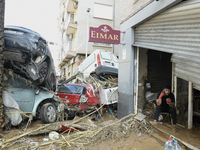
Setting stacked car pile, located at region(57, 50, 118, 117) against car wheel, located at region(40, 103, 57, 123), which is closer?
car wheel, located at region(40, 103, 57, 123)

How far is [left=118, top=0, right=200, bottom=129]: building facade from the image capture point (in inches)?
117

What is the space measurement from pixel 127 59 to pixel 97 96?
2156 millimetres

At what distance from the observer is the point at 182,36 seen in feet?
10.5

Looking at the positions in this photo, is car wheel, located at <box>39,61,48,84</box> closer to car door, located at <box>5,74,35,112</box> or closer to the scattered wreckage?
car door, located at <box>5,74,35,112</box>

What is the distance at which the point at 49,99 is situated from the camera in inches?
215

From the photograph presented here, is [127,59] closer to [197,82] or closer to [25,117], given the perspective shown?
[197,82]

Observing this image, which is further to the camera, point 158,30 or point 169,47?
point 158,30

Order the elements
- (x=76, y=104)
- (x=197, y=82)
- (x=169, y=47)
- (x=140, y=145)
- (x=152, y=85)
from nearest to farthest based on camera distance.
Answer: (x=197, y=82) < (x=169, y=47) < (x=140, y=145) < (x=76, y=104) < (x=152, y=85)

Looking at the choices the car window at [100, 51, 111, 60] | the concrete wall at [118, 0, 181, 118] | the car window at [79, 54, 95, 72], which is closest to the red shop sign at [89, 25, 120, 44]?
the concrete wall at [118, 0, 181, 118]

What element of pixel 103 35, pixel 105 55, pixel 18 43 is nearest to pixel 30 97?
pixel 18 43

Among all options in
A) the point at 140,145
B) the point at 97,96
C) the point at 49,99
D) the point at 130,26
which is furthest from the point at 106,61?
the point at 140,145

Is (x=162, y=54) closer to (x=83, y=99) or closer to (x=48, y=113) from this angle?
(x=83, y=99)

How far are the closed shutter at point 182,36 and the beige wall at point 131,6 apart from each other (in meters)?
0.94

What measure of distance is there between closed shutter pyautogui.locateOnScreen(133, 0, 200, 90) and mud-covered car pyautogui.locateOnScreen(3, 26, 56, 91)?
3.43 meters
